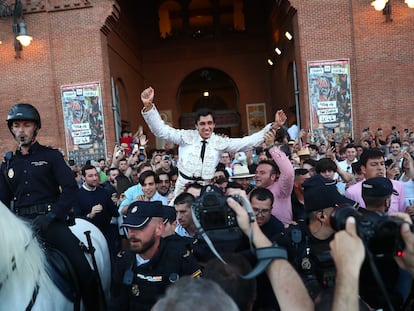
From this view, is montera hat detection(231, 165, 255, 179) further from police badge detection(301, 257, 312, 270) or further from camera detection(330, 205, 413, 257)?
camera detection(330, 205, 413, 257)

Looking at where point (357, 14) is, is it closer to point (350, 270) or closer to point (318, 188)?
point (318, 188)

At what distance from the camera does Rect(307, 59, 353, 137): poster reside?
1627 centimetres

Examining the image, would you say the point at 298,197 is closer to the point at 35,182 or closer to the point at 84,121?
the point at 35,182

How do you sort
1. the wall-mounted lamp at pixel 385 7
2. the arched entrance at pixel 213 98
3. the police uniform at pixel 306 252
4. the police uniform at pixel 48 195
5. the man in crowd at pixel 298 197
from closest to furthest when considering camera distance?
the police uniform at pixel 306 252
the police uniform at pixel 48 195
the man in crowd at pixel 298 197
the wall-mounted lamp at pixel 385 7
the arched entrance at pixel 213 98

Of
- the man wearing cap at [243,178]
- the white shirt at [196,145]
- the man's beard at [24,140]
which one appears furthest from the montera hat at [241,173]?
the man's beard at [24,140]

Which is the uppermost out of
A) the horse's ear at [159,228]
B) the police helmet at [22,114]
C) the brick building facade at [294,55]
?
the brick building facade at [294,55]

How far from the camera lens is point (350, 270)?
1.93 metres

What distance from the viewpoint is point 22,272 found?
316 centimetres

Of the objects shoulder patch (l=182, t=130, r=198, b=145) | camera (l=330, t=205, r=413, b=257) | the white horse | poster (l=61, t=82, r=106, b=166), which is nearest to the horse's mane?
the white horse

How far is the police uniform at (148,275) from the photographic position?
328 cm

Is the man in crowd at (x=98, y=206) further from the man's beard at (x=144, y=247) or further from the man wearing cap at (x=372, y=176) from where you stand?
the man wearing cap at (x=372, y=176)

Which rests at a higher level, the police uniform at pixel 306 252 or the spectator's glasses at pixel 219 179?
the spectator's glasses at pixel 219 179

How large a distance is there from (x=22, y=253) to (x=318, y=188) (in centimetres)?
231

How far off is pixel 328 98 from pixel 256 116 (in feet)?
29.4
